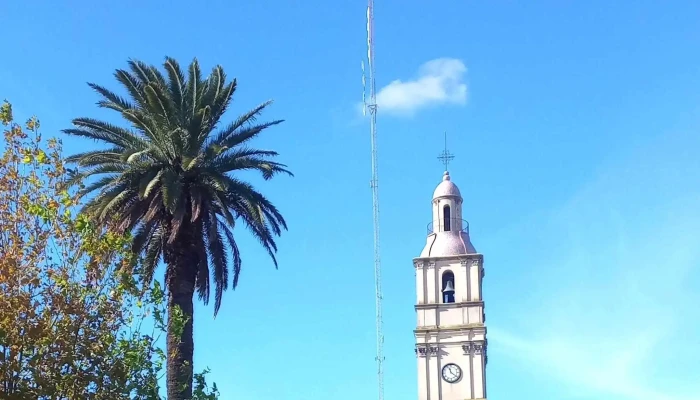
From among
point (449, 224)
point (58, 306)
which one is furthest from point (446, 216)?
point (58, 306)

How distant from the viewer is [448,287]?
55.2m

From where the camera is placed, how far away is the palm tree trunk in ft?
77.3

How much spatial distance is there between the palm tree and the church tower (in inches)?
1108

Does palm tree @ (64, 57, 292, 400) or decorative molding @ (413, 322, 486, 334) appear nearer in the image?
palm tree @ (64, 57, 292, 400)

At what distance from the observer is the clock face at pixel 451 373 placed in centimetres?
5275

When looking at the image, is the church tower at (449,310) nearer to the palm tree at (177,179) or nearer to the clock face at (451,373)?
the clock face at (451,373)

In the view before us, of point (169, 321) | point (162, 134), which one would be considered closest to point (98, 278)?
point (169, 321)

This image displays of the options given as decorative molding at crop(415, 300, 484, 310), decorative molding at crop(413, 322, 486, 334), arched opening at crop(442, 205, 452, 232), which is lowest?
decorative molding at crop(413, 322, 486, 334)

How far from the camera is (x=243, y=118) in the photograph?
26188 mm

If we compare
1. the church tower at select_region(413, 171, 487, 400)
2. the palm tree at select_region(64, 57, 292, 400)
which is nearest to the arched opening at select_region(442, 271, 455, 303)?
the church tower at select_region(413, 171, 487, 400)

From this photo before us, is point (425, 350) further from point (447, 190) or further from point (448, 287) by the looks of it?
point (447, 190)

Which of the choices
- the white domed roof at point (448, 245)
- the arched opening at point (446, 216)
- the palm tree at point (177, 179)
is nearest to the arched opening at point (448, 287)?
the white domed roof at point (448, 245)

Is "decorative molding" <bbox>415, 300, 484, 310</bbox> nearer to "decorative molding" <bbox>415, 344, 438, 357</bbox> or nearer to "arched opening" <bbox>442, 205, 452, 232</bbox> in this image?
"decorative molding" <bbox>415, 344, 438, 357</bbox>

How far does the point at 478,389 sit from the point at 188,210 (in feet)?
98.7
